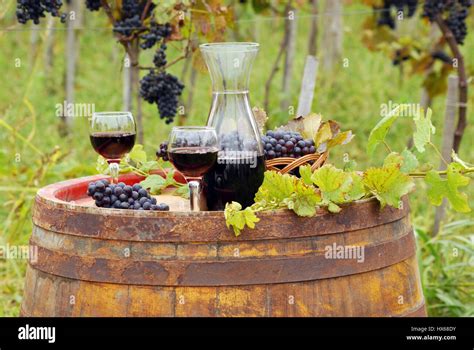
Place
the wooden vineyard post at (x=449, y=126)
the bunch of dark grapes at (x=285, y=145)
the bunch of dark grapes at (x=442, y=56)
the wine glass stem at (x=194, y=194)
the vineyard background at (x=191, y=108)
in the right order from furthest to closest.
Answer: the bunch of dark grapes at (x=442, y=56) → the wooden vineyard post at (x=449, y=126) → the vineyard background at (x=191, y=108) → the bunch of dark grapes at (x=285, y=145) → the wine glass stem at (x=194, y=194)

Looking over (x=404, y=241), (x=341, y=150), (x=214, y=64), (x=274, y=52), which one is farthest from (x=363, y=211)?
(x=274, y=52)

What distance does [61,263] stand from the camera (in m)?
2.56

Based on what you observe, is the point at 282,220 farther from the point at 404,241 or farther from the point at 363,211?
the point at 404,241

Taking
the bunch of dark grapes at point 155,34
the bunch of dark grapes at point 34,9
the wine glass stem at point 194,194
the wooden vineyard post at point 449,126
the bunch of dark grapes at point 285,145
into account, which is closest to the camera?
the wine glass stem at point 194,194

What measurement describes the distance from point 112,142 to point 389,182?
0.89m

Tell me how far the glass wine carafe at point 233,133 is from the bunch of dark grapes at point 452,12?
2621mm

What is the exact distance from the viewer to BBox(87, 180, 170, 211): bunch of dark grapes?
2586mm

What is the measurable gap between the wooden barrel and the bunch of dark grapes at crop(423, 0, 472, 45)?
2739 millimetres

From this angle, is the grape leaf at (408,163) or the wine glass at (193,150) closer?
the wine glass at (193,150)

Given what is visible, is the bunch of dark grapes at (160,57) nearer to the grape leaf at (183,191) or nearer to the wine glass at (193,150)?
the grape leaf at (183,191)

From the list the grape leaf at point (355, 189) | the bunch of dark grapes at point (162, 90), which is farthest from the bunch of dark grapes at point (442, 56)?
the grape leaf at point (355, 189)

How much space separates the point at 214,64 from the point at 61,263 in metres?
0.71

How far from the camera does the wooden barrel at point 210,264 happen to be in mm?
2420

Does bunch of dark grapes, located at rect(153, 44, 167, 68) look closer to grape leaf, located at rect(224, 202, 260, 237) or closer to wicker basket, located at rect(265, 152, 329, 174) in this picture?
wicker basket, located at rect(265, 152, 329, 174)
